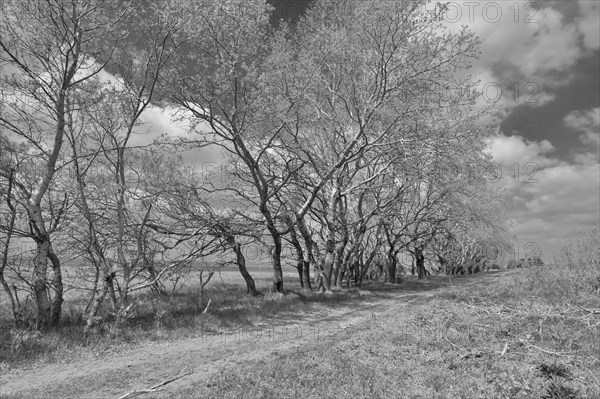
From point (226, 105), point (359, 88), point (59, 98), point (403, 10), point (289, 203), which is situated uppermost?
point (403, 10)

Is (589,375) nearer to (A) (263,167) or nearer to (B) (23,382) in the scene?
(B) (23,382)

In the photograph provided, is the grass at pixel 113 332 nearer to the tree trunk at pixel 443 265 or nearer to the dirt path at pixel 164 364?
the dirt path at pixel 164 364

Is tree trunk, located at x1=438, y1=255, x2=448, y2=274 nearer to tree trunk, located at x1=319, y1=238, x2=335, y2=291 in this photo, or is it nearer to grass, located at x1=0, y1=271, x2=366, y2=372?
tree trunk, located at x1=319, y1=238, x2=335, y2=291

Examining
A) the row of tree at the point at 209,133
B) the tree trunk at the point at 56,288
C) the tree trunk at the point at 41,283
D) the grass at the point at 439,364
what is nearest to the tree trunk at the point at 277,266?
the row of tree at the point at 209,133

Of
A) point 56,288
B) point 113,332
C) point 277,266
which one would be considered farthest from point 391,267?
point 56,288

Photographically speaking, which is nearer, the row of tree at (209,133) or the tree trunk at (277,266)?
the row of tree at (209,133)

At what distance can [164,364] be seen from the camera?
25.9 ft

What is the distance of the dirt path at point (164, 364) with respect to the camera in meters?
6.58

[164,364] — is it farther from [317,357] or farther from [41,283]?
[41,283]

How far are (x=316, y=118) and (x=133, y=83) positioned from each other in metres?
9.00

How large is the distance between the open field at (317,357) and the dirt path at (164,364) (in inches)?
0.9

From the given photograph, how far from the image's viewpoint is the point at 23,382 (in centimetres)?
699

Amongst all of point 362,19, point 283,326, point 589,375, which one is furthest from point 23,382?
point 362,19

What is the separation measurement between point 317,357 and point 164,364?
123 inches
